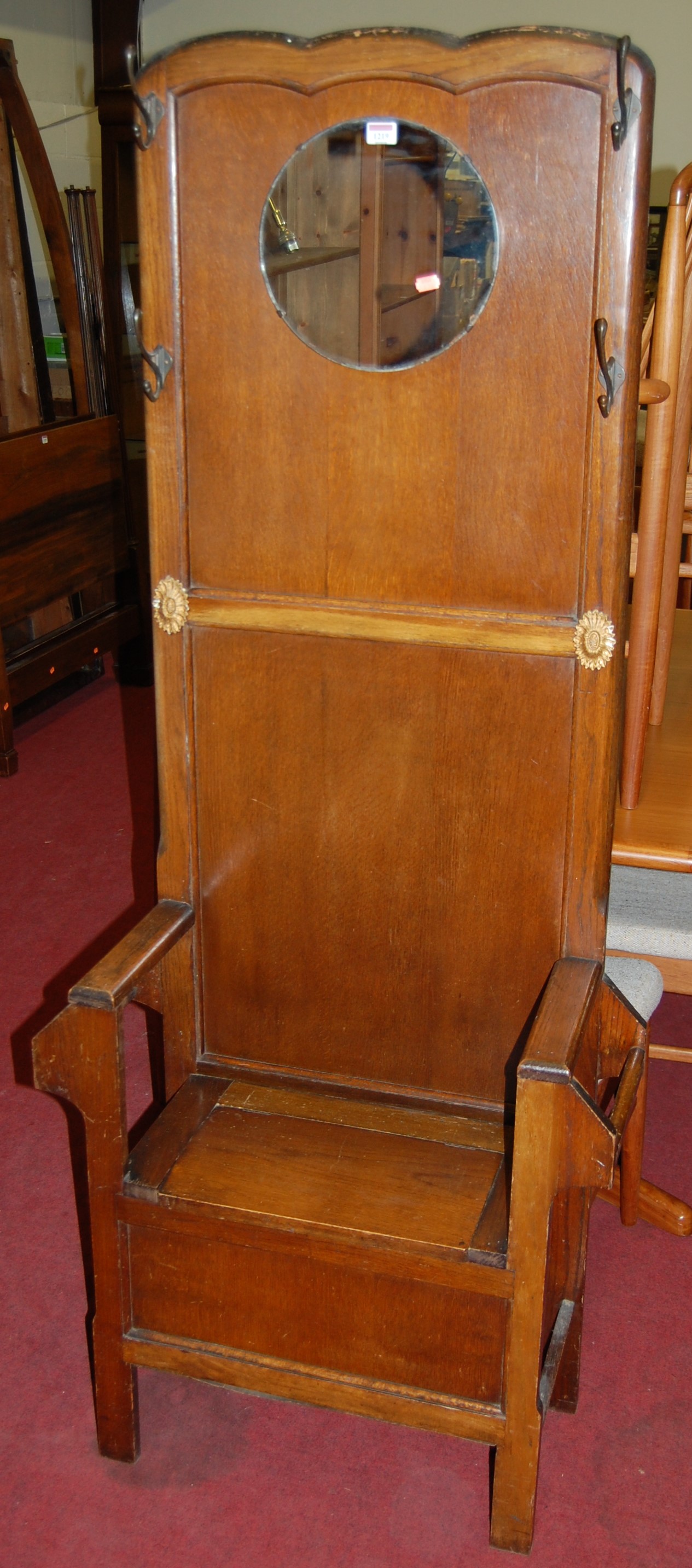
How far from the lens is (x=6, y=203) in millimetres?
4645

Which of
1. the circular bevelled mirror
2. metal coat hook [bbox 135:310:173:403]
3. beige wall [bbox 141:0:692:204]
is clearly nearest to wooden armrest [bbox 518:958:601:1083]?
the circular bevelled mirror

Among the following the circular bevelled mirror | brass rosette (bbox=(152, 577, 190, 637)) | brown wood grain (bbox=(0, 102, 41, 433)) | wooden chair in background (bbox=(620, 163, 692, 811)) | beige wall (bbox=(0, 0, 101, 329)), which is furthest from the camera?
beige wall (bbox=(0, 0, 101, 329))

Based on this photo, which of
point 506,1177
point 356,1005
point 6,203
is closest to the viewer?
point 506,1177

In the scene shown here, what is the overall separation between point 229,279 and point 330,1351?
128 cm

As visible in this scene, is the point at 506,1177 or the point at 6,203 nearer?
the point at 506,1177

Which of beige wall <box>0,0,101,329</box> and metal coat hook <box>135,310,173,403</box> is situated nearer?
metal coat hook <box>135,310,173,403</box>

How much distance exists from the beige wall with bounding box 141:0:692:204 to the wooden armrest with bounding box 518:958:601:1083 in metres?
4.62

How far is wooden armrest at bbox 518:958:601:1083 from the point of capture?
4.77 feet

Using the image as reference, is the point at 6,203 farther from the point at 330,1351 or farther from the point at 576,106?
the point at 330,1351

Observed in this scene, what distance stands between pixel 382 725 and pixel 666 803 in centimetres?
65

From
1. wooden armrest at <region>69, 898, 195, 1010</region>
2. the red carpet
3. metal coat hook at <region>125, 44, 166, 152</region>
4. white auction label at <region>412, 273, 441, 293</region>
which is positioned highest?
metal coat hook at <region>125, 44, 166, 152</region>

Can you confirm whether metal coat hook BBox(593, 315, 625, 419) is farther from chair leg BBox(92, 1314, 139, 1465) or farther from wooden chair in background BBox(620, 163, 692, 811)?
chair leg BBox(92, 1314, 139, 1465)

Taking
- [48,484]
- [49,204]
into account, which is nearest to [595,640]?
[48,484]

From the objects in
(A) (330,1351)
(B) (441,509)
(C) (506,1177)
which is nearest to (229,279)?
(B) (441,509)
